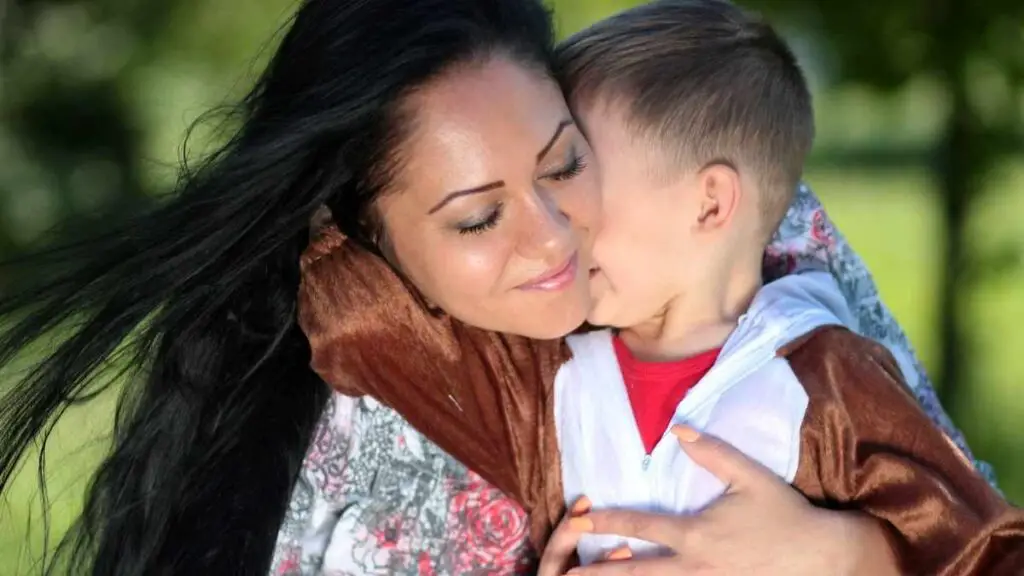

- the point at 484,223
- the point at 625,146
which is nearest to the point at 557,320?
the point at 484,223

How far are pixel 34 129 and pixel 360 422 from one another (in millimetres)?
4173

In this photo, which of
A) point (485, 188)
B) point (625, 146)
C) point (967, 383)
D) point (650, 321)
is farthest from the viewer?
point (967, 383)

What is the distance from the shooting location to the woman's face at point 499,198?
2078mm

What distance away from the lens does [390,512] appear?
2.29 meters

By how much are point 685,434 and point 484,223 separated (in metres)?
0.41

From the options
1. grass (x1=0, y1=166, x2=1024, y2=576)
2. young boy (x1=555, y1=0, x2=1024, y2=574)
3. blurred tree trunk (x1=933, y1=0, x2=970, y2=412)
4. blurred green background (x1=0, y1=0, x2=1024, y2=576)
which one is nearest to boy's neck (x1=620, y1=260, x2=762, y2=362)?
young boy (x1=555, y1=0, x2=1024, y2=574)

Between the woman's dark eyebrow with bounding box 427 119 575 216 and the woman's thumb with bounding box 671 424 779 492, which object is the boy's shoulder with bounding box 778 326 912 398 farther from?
the woman's dark eyebrow with bounding box 427 119 575 216

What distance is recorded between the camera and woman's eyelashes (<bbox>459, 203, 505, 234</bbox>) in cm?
209

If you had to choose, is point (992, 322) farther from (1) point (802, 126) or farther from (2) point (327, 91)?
(2) point (327, 91)

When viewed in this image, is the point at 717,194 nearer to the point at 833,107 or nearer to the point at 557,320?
the point at 557,320

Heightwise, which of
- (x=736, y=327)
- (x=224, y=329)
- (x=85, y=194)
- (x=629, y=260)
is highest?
(x=85, y=194)

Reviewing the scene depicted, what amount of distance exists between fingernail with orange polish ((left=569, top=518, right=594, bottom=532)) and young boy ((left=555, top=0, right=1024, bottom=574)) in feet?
0.21

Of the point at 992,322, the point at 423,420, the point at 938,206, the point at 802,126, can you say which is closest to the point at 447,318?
the point at 423,420

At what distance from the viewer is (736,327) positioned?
224 centimetres
